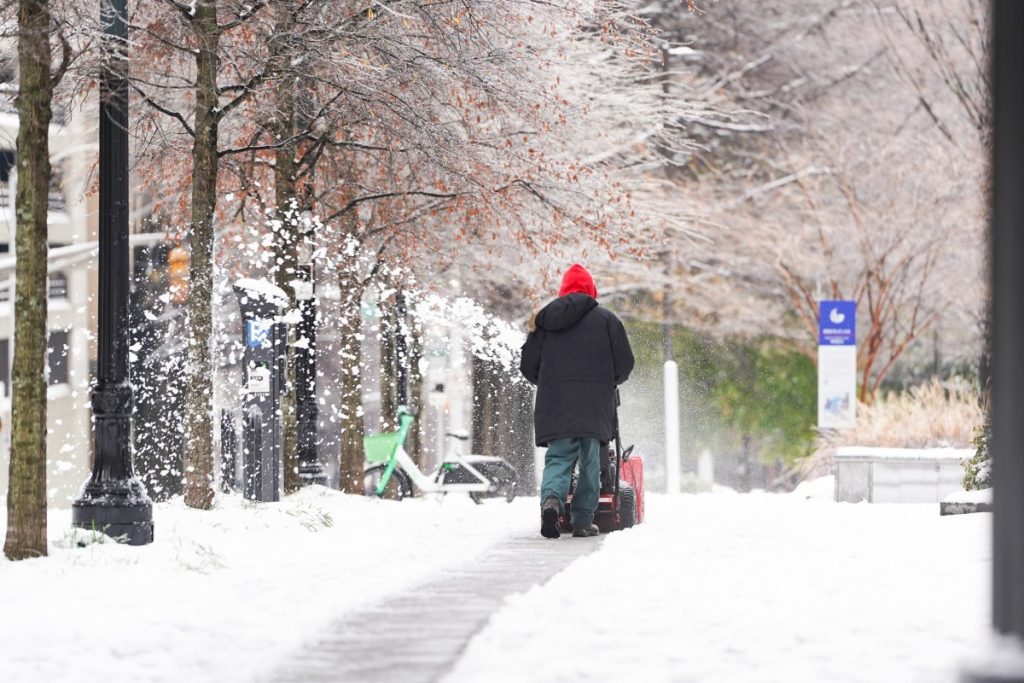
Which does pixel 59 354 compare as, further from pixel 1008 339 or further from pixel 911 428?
pixel 1008 339

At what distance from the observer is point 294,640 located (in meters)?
6.46

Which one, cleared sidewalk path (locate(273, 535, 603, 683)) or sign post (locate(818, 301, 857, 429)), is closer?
cleared sidewalk path (locate(273, 535, 603, 683))

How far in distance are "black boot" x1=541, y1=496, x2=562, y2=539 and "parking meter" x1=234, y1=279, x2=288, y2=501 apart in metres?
4.24

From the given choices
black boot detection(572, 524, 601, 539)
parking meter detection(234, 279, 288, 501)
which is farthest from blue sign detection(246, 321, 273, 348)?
black boot detection(572, 524, 601, 539)

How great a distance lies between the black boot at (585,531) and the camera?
1080 centimetres

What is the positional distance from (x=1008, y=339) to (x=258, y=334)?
1128cm

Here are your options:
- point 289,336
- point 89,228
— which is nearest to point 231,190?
point 289,336

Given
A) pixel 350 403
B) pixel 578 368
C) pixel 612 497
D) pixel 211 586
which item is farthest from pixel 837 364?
pixel 211 586

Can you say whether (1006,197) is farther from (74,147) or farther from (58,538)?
(74,147)

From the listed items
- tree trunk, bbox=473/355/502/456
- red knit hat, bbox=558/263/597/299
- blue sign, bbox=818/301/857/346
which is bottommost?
tree trunk, bbox=473/355/502/456

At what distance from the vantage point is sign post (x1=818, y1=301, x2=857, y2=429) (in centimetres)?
2100

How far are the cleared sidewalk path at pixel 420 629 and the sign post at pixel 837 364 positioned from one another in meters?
12.4

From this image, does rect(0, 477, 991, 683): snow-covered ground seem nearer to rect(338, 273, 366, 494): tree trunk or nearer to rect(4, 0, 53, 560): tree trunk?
rect(4, 0, 53, 560): tree trunk

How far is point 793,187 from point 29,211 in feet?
73.0
